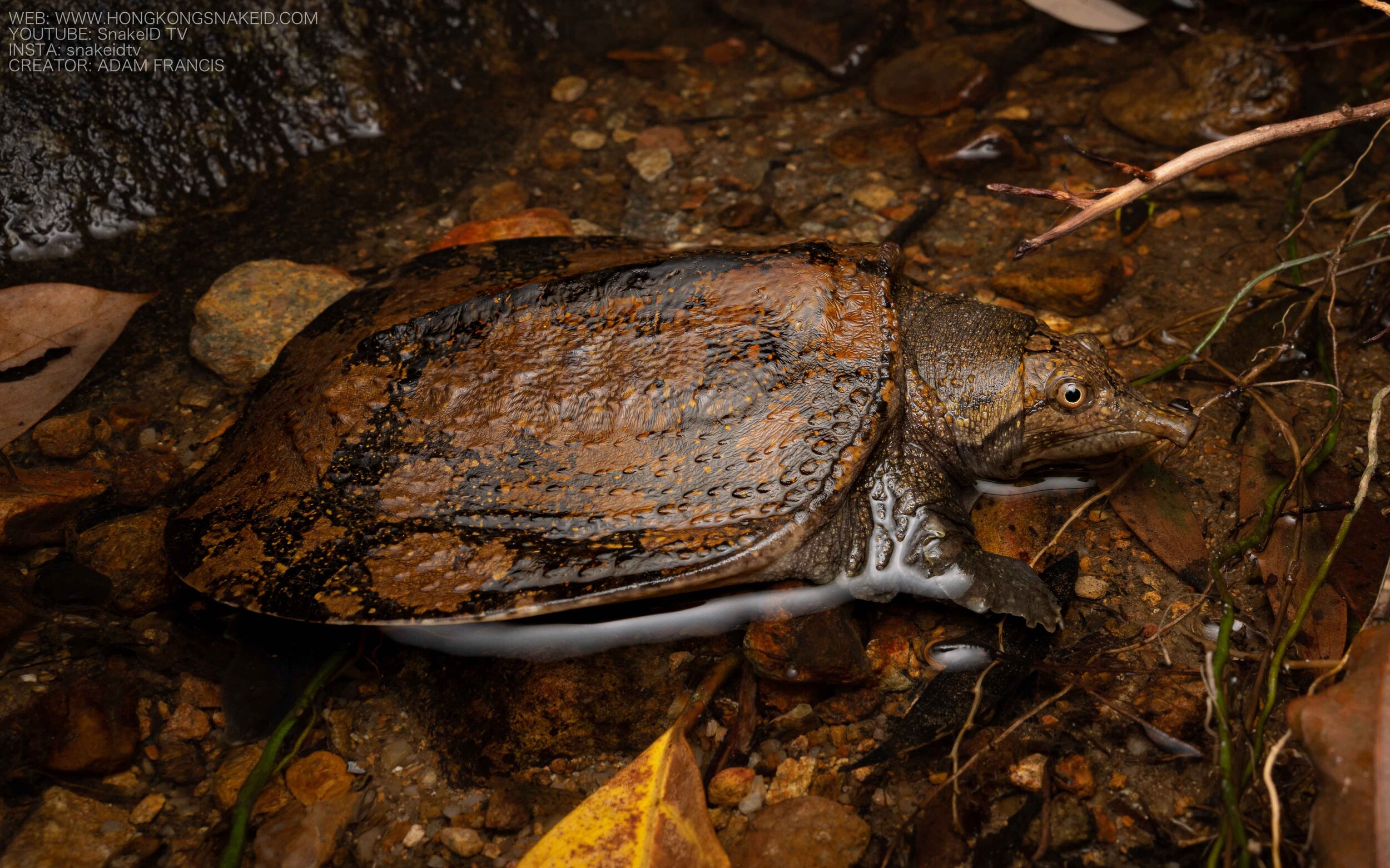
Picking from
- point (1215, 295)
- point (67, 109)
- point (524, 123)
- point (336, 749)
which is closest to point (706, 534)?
point (336, 749)

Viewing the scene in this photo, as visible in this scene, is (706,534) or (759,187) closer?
(706,534)

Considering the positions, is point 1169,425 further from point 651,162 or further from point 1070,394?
point 651,162

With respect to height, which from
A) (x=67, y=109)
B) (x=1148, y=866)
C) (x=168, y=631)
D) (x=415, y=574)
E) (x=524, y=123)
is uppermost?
(x=67, y=109)

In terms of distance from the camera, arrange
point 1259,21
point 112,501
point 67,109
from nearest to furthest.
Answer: point 112,501 → point 67,109 → point 1259,21

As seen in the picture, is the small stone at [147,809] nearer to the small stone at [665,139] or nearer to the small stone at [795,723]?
the small stone at [795,723]

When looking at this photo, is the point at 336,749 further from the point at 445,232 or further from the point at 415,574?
the point at 445,232

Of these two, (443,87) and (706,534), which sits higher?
(443,87)

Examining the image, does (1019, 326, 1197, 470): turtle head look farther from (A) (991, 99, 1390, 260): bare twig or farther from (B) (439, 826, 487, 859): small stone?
(B) (439, 826, 487, 859): small stone

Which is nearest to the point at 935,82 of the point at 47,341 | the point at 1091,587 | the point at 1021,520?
the point at 1021,520
